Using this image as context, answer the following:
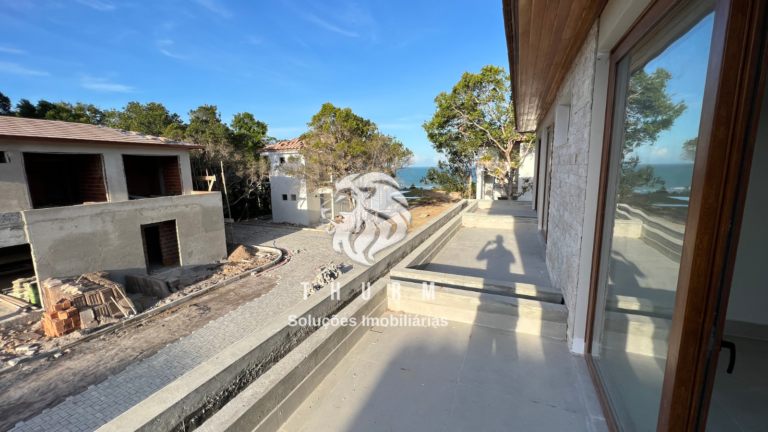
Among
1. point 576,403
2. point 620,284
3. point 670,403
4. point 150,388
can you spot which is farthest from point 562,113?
point 150,388

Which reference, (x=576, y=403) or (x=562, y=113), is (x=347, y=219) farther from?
(x=576, y=403)

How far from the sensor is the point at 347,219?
18.8 meters

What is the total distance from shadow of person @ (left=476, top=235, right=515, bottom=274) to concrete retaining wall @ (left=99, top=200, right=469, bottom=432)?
2862 millimetres

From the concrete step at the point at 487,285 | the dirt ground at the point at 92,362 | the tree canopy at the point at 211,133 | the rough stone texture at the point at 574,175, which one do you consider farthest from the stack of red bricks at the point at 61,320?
the rough stone texture at the point at 574,175

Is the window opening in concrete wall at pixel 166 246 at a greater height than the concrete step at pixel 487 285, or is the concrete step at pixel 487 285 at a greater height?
the concrete step at pixel 487 285

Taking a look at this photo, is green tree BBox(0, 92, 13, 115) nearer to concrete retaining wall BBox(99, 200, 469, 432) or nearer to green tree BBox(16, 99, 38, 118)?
green tree BBox(16, 99, 38, 118)

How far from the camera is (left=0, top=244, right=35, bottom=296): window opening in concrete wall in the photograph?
36.9 feet

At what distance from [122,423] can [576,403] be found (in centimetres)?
297

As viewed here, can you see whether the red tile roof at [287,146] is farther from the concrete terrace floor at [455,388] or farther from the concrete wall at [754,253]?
the concrete wall at [754,253]

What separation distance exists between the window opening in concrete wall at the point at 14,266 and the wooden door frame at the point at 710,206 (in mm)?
17082

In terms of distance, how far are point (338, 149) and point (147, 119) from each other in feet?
50.8

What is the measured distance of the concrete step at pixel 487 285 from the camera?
11.7 feet

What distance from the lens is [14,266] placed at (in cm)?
1206

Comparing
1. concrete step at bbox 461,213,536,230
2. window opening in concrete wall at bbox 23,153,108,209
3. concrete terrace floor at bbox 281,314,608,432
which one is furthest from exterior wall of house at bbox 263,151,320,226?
concrete terrace floor at bbox 281,314,608,432
